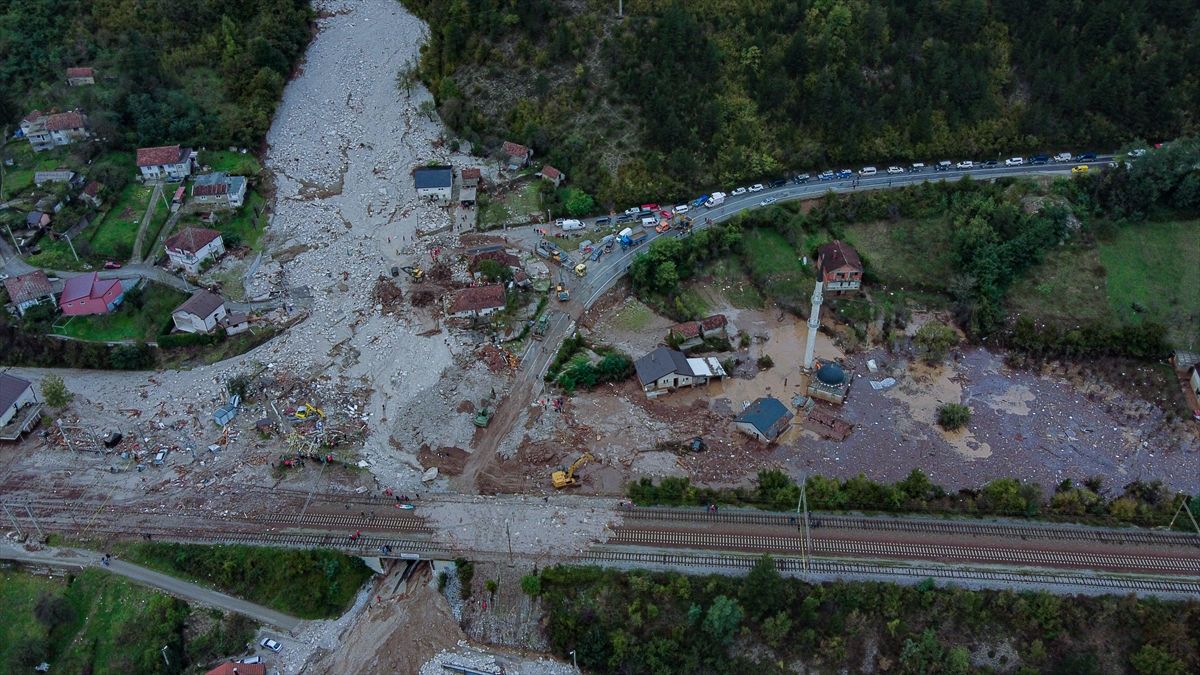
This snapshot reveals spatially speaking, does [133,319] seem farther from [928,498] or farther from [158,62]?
[928,498]

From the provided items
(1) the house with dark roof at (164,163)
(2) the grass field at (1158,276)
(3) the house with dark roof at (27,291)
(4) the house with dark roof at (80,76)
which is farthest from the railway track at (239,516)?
(2) the grass field at (1158,276)

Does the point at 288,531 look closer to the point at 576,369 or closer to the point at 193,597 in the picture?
the point at 193,597

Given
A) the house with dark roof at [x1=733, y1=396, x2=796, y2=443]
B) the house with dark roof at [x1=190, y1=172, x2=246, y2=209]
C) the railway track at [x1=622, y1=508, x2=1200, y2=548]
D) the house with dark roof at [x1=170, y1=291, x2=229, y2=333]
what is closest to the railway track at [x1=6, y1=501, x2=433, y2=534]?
the railway track at [x1=622, y1=508, x2=1200, y2=548]

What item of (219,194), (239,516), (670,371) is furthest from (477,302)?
(219,194)

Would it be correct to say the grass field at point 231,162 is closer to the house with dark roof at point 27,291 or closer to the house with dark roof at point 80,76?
the house with dark roof at point 80,76

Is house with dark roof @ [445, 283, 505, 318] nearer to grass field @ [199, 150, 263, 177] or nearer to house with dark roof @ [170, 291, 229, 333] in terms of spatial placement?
house with dark roof @ [170, 291, 229, 333]

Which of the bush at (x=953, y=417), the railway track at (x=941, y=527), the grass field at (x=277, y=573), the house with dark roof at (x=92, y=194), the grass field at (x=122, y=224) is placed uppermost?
the house with dark roof at (x=92, y=194)

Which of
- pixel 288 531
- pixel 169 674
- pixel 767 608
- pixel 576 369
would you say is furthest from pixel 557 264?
pixel 169 674
